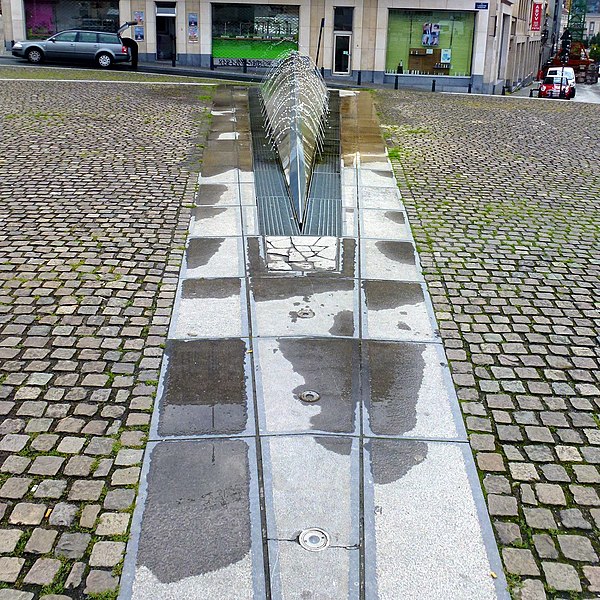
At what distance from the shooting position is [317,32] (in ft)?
118

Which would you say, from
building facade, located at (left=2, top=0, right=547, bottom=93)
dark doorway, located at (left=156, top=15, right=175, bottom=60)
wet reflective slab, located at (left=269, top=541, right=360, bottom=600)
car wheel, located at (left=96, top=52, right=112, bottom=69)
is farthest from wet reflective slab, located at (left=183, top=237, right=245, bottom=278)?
dark doorway, located at (left=156, top=15, right=175, bottom=60)

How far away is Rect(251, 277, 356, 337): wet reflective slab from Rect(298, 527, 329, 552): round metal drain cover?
2.52 meters

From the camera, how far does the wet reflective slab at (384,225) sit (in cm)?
928

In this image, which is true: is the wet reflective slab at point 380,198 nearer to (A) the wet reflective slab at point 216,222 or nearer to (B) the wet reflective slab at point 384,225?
(B) the wet reflective slab at point 384,225

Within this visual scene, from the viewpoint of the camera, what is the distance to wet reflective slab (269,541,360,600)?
379 centimetres

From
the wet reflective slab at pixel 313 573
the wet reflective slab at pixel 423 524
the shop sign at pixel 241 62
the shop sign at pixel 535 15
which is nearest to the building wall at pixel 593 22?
the shop sign at pixel 535 15

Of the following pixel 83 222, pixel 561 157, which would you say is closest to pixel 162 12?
pixel 561 157

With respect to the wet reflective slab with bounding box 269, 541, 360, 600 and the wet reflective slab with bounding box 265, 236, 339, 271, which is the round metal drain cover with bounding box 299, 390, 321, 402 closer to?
the wet reflective slab with bounding box 269, 541, 360, 600

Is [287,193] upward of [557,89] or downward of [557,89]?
downward

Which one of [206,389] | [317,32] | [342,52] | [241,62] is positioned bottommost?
[206,389]

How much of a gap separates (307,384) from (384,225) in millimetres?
4361

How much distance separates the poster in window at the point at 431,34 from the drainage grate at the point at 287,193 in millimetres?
22961

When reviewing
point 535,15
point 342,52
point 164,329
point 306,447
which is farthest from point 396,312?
point 535,15

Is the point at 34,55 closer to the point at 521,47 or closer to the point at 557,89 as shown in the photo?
the point at 557,89
